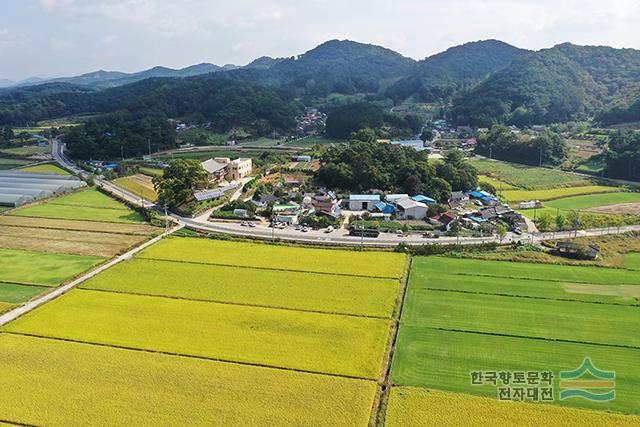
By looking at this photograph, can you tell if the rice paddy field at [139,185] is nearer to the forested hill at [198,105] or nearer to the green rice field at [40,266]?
the green rice field at [40,266]

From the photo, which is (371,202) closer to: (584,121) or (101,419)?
(101,419)

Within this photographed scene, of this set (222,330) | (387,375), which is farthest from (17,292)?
(387,375)

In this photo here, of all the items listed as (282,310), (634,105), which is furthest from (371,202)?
(634,105)

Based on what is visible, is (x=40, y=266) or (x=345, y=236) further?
(x=345, y=236)

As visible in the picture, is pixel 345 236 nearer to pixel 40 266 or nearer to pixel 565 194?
pixel 40 266

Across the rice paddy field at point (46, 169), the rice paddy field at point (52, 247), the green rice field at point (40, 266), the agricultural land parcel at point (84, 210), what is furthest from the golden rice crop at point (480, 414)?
the rice paddy field at point (46, 169)

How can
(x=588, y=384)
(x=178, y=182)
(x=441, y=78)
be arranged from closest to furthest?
(x=588, y=384) < (x=178, y=182) < (x=441, y=78)
